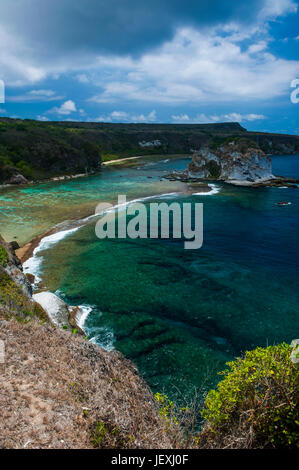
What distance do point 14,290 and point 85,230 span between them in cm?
2889

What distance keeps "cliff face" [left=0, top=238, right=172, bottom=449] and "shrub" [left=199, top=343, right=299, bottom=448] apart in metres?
2.23

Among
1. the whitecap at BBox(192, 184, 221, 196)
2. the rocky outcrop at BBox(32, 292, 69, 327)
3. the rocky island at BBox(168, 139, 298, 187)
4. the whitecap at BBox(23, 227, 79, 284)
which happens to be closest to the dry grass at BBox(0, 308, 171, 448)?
the rocky outcrop at BBox(32, 292, 69, 327)

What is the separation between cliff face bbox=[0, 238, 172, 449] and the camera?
342 inches

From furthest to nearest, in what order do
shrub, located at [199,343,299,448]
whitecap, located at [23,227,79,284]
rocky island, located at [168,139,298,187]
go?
rocky island, located at [168,139,298,187]
whitecap, located at [23,227,79,284]
shrub, located at [199,343,299,448]

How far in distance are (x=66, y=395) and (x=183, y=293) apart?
19788mm

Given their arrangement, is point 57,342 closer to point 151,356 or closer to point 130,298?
point 151,356

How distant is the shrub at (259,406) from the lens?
8.96 metres

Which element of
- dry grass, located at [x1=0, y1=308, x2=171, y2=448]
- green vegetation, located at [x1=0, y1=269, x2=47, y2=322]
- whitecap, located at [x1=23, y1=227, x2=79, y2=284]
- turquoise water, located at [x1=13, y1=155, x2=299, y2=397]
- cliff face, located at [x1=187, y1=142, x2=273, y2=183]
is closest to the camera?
dry grass, located at [x1=0, y1=308, x2=171, y2=448]

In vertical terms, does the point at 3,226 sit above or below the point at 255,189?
below

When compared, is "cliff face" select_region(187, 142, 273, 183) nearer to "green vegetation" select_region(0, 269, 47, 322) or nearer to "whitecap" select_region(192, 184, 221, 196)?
"whitecap" select_region(192, 184, 221, 196)

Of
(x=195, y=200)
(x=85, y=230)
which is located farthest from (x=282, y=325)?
(x=195, y=200)

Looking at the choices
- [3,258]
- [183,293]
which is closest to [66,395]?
[3,258]

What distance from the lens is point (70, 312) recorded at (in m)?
24.2

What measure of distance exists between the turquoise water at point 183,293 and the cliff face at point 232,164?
49.1 metres
